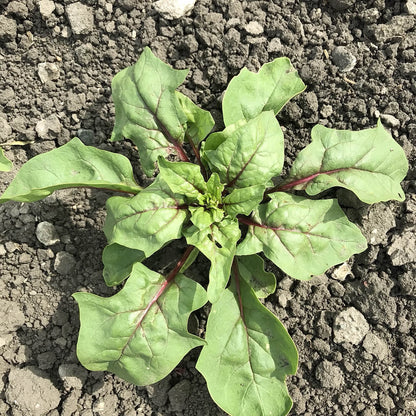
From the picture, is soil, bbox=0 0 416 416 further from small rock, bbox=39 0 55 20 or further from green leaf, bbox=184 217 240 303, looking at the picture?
green leaf, bbox=184 217 240 303

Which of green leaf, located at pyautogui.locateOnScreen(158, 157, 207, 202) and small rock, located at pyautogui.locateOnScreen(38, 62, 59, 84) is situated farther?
small rock, located at pyautogui.locateOnScreen(38, 62, 59, 84)

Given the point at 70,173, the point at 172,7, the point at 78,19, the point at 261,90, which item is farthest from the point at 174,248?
the point at 78,19

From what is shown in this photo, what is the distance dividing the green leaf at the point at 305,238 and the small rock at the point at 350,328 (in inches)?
28.2

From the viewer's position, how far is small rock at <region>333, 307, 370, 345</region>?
12.2ft

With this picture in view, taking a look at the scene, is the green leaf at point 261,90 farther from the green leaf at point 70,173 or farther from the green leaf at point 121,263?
the green leaf at point 121,263

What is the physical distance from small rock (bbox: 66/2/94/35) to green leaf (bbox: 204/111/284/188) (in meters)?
1.79

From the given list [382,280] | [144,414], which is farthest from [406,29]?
[144,414]

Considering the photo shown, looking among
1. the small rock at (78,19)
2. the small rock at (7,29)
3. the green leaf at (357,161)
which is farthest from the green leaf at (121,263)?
the small rock at (7,29)

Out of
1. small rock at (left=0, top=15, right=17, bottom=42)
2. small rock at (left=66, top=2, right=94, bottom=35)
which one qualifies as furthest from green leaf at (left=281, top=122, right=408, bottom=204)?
small rock at (left=0, top=15, right=17, bottom=42)

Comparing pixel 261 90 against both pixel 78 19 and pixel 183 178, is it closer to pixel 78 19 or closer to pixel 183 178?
pixel 183 178

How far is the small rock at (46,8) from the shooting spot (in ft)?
13.5

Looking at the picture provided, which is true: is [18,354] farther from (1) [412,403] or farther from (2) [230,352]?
(1) [412,403]

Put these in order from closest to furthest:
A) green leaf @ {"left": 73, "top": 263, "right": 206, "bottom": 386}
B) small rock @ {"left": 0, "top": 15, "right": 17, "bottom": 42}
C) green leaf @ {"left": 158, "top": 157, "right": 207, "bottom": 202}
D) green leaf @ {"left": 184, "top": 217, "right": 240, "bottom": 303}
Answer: green leaf @ {"left": 184, "top": 217, "right": 240, "bottom": 303}, green leaf @ {"left": 158, "top": 157, "right": 207, "bottom": 202}, green leaf @ {"left": 73, "top": 263, "right": 206, "bottom": 386}, small rock @ {"left": 0, "top": 15, "right": 17, "bottom": 42}

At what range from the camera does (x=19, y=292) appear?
3.95 metres
